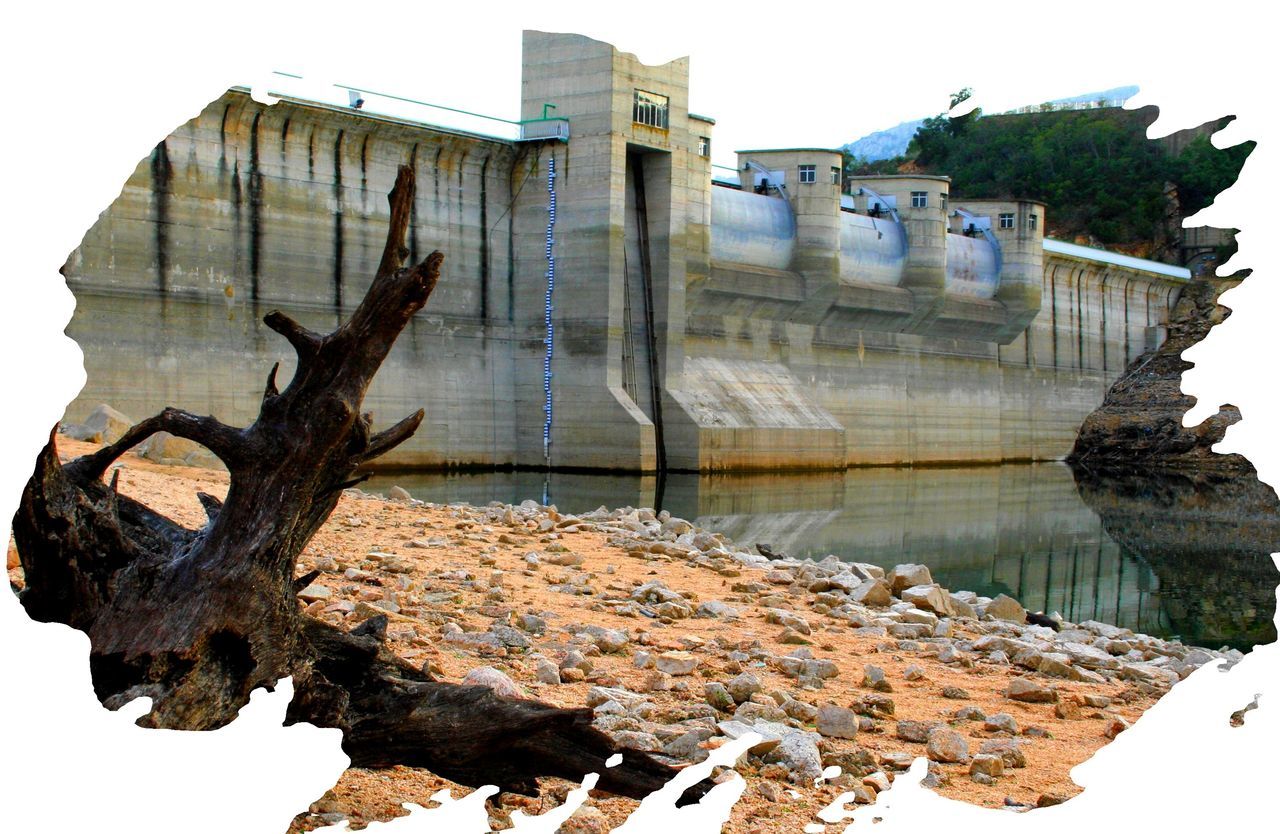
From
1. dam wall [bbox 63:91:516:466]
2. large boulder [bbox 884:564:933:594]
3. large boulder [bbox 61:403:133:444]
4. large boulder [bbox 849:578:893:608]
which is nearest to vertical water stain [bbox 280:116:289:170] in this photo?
dam wall [bbox 63:91:516:466]

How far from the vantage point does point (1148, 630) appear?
1261 cm

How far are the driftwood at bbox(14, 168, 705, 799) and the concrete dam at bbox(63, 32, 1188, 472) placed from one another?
18.1m

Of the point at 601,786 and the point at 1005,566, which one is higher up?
the point at 601,786

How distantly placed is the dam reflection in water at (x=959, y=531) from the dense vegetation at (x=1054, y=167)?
13235 mm

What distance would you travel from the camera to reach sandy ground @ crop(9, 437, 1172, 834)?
4.03 metres

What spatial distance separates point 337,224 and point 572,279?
197 inches

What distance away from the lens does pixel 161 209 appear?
2456 cm

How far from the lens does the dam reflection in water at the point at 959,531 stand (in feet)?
46.1

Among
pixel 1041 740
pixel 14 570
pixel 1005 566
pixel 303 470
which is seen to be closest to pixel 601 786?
pixel 303 470

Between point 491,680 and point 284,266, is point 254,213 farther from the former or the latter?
point 491,680

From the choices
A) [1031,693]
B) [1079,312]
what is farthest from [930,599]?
[1079,312]

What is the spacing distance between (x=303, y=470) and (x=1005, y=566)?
49.9 feet

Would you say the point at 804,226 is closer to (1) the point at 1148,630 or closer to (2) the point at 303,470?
(1) the point at 1148,630

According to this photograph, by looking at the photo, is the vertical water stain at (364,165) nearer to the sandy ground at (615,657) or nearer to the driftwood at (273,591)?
the sandy ground at (615,657)
